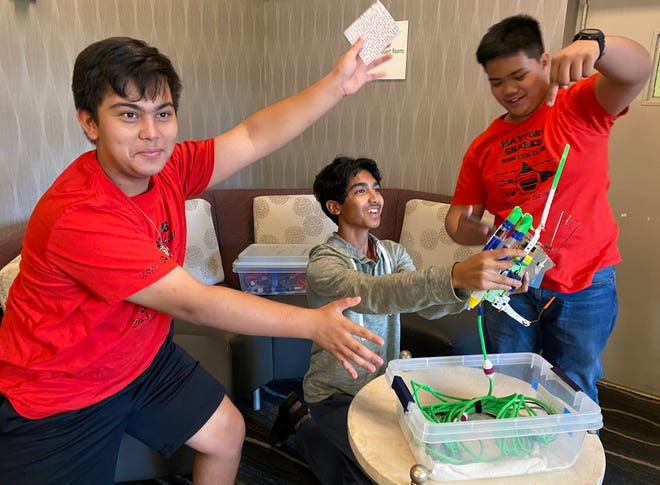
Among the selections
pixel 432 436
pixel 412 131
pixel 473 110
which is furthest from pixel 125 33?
pixel 432 436

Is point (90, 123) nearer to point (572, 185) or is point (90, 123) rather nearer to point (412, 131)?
point (572, 185)

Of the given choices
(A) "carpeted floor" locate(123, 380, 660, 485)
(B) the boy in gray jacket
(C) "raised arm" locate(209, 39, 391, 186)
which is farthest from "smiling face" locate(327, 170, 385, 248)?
(A) "carpeted floor" locate(123, 380, 660, 485)

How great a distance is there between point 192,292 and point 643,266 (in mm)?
2211

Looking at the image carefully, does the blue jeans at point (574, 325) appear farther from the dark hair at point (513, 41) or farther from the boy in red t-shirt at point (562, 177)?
the dark hair at point (513, 41)

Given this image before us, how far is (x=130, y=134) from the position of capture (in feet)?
3.49

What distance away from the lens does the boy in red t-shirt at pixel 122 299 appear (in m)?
0.97

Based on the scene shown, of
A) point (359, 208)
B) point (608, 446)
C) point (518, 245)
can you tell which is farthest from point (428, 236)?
point (518, 245)

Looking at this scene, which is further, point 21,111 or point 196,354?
point 21,111

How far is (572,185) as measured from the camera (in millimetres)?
1290

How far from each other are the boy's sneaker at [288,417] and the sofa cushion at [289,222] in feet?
3.47

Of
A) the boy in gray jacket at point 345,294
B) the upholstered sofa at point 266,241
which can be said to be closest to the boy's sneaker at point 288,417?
the boy in gray jacket at point 345,294

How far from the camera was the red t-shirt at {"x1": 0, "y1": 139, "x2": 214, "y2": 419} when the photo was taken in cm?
97

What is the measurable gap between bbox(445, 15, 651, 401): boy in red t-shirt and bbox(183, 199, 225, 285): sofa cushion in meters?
1.64

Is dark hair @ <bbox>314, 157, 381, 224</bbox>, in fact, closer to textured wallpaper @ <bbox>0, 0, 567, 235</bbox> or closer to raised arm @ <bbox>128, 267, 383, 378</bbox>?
raised arm @ <bbox>128, 267, 383, 378</bbox>
